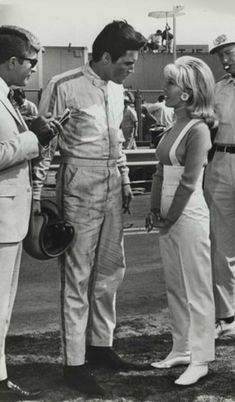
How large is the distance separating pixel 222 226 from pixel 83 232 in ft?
4.46

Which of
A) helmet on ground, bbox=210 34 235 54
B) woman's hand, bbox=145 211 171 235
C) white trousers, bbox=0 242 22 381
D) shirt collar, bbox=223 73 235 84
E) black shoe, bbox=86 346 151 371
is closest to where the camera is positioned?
white trousers, bbox=0 242 22 381

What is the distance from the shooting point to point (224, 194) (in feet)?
15.5

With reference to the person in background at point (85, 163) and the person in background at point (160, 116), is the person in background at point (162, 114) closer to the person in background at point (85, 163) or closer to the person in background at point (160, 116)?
the person in background at point (160, 116)

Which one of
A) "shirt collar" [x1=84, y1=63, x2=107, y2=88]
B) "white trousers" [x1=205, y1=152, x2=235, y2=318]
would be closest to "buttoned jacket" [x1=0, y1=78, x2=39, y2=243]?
"shirt collar" [x1=84, y1=63, x2=107, y2=88]

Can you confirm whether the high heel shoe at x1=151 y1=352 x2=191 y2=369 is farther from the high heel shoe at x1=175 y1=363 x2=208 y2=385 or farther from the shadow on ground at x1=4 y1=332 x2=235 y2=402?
the high heel shoe at x1=175 y1=363 x2=208 y2=385

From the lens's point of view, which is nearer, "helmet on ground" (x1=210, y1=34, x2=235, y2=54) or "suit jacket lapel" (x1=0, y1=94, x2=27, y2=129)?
"suit jacket lapel" (x1=0, y1=94, x2=27, y2=129)

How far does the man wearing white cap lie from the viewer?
4.66 meters

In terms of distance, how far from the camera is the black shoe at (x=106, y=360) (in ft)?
13.0

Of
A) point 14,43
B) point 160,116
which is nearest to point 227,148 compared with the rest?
point 14,43

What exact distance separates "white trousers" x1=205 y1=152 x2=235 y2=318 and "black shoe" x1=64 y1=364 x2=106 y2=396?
1344 mm

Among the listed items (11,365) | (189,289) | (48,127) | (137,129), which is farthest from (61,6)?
(137,129)

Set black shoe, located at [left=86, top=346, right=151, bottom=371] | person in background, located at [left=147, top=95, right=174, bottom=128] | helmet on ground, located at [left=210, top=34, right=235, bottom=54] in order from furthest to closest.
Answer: person in background, located at [left=147, top=95, right=174, bottom=128], helmet on ground, located at [left=210, top=34, right=235, bottom=54], black shoe, located at [left=86, top=346, right=151, bottom=371]

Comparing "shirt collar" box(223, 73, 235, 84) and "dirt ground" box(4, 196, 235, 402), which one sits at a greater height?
"shirt collar" box(223, 73, 235, 84)

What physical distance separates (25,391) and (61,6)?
212 centimetres
